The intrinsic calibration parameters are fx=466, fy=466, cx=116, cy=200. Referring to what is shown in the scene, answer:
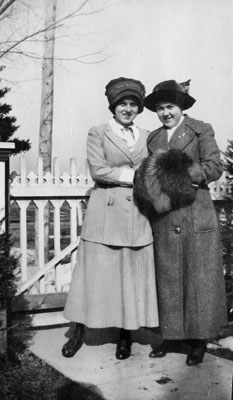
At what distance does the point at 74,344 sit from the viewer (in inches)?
143

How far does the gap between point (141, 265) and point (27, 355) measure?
1.12 metres

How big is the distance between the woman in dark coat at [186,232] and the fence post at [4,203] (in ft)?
3.07

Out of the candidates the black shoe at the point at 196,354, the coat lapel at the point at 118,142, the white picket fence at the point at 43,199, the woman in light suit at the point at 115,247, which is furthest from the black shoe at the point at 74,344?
the coat lapel at the point at 118,142

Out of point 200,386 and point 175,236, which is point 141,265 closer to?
point 175,236

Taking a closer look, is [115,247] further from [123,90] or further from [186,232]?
[123,90]

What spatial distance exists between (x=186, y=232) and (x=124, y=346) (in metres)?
1.03

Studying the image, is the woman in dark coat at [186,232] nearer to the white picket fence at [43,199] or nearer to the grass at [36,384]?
the grass at [36,384]

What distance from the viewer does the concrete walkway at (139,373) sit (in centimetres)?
287

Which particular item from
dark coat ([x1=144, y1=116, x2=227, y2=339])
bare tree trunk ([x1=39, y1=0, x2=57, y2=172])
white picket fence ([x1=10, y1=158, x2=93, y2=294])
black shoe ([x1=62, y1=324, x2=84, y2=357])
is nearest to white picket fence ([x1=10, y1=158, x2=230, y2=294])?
white picket fence ([x1=10, y1=158, x2=93, y2=294])

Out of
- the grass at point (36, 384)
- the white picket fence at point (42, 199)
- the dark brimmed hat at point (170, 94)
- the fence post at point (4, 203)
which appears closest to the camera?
the grass at point (36, 384)

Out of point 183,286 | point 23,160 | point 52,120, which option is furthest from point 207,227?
point 52,120

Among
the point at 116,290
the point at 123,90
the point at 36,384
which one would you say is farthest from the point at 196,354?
the point at 123,90

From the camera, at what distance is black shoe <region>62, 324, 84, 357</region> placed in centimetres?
359

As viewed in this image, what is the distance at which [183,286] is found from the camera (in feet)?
11.2
